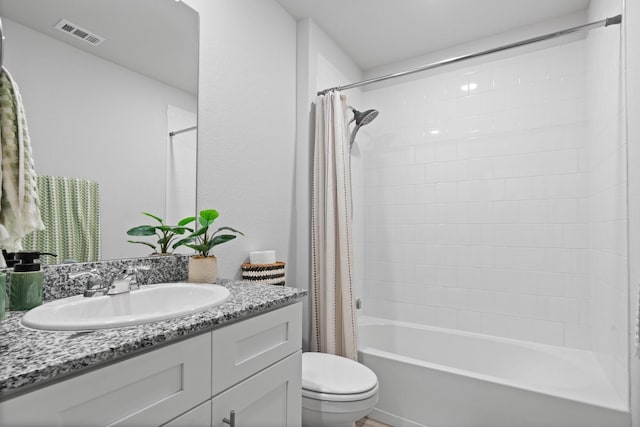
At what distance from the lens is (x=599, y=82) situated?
72.7 inches

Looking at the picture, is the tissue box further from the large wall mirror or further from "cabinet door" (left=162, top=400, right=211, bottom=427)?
"cabinet door" (left=162, top=400, right=211, bottom=427)

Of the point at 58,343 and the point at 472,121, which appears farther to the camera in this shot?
the point at 472,121

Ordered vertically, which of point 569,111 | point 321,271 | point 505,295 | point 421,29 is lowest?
point 505,295

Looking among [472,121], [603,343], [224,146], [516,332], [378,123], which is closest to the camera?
[224,146]

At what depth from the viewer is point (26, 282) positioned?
929mm

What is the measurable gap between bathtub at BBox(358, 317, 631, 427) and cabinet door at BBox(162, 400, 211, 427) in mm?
1318

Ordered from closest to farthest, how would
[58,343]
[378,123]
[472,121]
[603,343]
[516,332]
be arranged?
[58,343]
[603,343]
[516,332]
[472,121]
[378,123]

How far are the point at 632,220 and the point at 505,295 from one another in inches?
40.7

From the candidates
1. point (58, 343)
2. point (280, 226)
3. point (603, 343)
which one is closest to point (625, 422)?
point (603, 343)

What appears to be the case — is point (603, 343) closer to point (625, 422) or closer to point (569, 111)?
point (625, 422)

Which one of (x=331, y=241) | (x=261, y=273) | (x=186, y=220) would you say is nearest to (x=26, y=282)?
(x=186, y=220)

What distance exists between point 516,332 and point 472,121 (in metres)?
1.46

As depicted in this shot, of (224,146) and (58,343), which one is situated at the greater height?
(224,146)

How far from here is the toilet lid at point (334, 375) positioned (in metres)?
1.50
